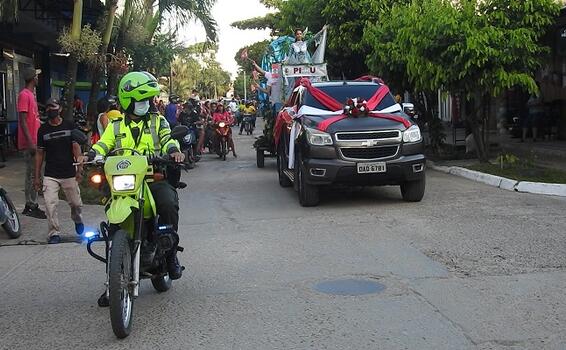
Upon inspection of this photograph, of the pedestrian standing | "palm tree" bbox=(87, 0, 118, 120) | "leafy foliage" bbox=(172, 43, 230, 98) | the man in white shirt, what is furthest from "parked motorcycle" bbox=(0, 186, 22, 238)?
"leafy foliage" bbox=(172, 43, 230, 98)

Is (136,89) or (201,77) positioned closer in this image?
(136,89)

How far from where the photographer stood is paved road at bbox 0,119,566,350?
4797mm

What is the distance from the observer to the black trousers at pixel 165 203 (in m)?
5.43

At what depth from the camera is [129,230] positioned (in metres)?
5.08

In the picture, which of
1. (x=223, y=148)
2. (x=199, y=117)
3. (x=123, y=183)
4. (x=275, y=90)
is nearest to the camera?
(x=123, y=183)

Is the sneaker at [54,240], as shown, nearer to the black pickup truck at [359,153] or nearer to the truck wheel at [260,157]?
the black pickup truck at [359,153]

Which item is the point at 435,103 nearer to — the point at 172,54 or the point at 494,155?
the point at 494,155

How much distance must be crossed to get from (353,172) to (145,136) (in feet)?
15.4

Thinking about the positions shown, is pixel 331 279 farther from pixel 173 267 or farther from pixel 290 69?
pixel 290 69

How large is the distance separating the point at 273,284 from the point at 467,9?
904 centimetres

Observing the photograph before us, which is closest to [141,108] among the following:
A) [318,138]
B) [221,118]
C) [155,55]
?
[318,138]

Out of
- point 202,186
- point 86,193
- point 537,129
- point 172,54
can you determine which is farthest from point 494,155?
point 172,54

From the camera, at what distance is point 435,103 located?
17.5m

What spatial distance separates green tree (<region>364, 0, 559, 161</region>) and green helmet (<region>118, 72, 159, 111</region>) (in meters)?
8.54
